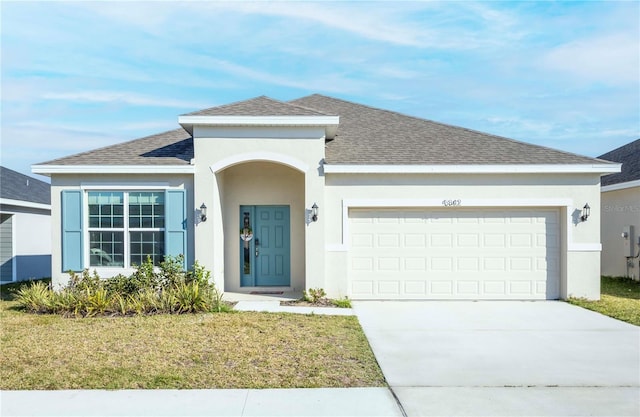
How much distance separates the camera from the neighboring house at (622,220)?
15062 mm

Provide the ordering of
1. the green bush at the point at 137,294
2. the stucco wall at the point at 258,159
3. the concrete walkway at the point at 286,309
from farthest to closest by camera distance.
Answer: the stucco wall at the point at 258,159, the concrete walkway at the point at 286,309, the green bush at the point at 137,294

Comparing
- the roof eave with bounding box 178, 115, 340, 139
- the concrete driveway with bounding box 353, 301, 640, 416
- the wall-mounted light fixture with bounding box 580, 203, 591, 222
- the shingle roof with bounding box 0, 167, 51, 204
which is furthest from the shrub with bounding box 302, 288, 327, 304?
the shingle roof with bounding box 0, 167, 51, 204

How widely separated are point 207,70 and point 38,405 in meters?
10.7

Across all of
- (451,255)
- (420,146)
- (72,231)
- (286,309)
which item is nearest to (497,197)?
(451,255)

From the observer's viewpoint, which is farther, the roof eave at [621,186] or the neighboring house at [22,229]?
the neighboring house at [22,229]

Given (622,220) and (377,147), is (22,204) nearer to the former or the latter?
(377,147)

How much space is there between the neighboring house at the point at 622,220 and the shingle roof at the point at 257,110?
33.5 feet

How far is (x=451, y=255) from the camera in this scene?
12.1 metres

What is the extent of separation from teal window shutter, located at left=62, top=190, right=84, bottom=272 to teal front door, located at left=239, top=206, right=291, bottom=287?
152 inches

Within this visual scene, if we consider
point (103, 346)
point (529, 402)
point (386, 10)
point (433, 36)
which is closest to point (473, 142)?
point (433, 36)

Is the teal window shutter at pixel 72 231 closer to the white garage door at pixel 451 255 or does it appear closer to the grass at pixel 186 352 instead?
the grass at pixel 186 352

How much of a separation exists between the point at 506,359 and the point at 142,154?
958 centimetres

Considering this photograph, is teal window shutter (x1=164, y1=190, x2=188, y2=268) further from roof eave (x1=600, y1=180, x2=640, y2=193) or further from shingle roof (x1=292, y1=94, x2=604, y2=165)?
roof eave (x1=600, y1=180, x2=640, y2=193)

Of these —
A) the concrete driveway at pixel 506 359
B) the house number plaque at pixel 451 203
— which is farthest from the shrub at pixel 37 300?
the house number plaque at pixel 451 203
